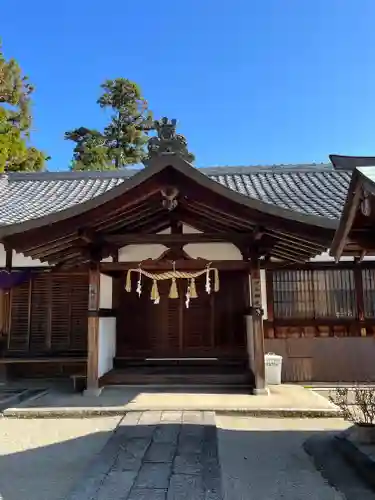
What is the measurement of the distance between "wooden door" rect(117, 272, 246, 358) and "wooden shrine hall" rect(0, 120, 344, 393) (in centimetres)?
2

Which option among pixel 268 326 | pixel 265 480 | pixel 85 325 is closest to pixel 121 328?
pixel 85 325

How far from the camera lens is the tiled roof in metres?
9.31

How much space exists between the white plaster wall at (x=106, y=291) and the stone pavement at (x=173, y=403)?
184 centimetres

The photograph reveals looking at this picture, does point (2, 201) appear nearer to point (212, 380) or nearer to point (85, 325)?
point (85, 325)

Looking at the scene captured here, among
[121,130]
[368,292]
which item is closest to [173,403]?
[368,292]

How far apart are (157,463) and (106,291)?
16.1 ft

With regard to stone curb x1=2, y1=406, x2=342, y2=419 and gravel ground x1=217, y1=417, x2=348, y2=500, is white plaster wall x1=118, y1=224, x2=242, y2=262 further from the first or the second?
gravel ground x1=217, y1=417, x2=348, y2=500

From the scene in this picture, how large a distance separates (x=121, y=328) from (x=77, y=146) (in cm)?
2728

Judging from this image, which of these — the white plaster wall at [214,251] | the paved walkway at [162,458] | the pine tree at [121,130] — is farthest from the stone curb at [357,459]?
the pine tree at [121,130]

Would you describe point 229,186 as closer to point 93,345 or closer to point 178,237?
point 178,237

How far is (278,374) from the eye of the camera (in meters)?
8.02

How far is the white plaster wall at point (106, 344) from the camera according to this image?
7377mm

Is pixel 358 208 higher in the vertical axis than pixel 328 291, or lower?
higher

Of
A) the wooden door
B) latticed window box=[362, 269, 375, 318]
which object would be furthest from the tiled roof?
the wooden door
